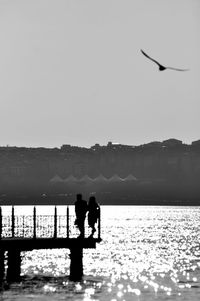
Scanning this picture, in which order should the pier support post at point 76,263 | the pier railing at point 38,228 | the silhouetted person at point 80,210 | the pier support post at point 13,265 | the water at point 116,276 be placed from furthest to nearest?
1. the pier support post at point 13,265
2. the pier support post at point 76,263
3. the pier railing at point 38,228
4. the silhouetted person at point 80,210
5. the water at point 116,276

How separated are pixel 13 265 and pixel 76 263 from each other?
3.39 m

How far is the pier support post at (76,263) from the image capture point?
61.8 meters

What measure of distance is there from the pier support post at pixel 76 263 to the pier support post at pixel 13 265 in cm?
285

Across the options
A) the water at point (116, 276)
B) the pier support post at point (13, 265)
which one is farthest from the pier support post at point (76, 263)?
the pier support post at point (13, 265)

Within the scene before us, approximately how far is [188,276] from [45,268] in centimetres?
988

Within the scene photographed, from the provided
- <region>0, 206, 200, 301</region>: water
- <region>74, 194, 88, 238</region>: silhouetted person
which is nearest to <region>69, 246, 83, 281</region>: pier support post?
<region>0, 206, 200, 301</region>: water

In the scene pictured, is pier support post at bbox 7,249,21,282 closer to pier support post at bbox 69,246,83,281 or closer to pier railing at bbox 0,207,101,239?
pier railing at bbox 0,207,101,239

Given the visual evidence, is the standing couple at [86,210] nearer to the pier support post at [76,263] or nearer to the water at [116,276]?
the pier support post at [76,263]

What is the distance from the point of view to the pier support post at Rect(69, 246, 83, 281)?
61.8 metres

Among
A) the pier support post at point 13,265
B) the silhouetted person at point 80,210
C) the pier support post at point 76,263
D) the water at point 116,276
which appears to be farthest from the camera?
the pier support post at point 13,265

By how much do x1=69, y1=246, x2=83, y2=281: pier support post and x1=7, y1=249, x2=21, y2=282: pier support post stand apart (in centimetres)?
285

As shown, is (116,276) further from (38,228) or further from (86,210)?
(38,228)

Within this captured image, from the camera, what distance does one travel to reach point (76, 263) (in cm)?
6309

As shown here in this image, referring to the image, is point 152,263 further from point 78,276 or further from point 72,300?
point 72,300
